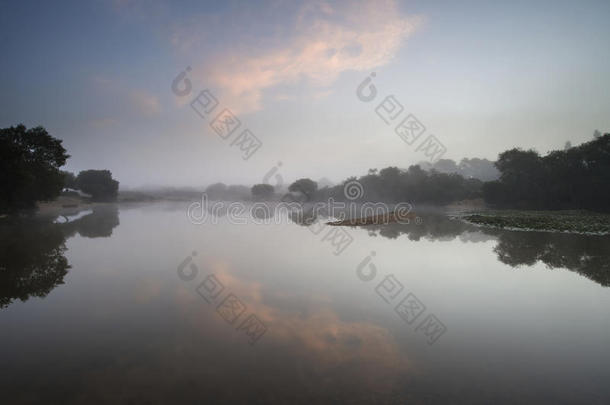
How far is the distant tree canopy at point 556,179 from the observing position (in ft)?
138

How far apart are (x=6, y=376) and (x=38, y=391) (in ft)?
3.10

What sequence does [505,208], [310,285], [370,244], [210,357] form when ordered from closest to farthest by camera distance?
[210,357]
[310,285]
[370,244]
[505,208]

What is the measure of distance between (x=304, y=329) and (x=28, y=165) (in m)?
39.2

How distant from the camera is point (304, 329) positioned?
665 cm

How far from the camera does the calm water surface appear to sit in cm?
452

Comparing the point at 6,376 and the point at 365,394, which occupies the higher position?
the point at 6,376

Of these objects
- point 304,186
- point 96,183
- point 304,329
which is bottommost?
point 304,329

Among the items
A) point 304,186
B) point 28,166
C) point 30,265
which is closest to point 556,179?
point 30,265

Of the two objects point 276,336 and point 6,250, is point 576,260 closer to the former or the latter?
point 276,336

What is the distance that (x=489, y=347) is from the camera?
5.78 meters

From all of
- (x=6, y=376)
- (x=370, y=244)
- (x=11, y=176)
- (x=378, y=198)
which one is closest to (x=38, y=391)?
(x=6, y=376)

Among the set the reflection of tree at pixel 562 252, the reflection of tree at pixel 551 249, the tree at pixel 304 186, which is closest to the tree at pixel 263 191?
the tree at pixel 304 186

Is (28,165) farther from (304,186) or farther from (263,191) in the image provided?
(263,191)

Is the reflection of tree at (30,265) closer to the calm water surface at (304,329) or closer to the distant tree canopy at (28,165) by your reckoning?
the calm water surface at (304,329)
